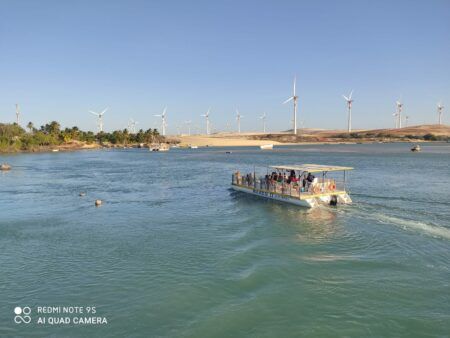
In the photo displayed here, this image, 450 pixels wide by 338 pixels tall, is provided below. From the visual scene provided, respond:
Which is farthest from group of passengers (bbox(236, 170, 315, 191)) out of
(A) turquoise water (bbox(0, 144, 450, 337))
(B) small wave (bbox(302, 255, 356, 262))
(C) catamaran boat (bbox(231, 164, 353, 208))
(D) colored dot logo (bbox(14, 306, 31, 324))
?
(D) colored dot logo (bbox(14, 306, 31, 324))

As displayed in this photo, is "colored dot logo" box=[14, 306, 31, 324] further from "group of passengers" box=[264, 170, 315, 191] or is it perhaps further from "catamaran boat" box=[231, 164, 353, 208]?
"group of passengers" box=[264, 170, 315, 191]

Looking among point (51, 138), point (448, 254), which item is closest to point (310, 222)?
point (448, 254)

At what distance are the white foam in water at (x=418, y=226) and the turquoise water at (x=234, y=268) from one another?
80 mm

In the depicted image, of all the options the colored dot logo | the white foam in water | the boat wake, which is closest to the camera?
the colored dot logo

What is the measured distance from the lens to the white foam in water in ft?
93.2

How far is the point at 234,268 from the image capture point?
22047 millimetres

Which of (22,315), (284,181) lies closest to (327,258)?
(22,315)

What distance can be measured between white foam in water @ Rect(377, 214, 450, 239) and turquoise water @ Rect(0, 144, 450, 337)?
0.26 feet

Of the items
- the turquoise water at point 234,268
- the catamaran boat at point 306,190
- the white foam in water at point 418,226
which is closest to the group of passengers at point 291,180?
the catamaran boat at point 306,190

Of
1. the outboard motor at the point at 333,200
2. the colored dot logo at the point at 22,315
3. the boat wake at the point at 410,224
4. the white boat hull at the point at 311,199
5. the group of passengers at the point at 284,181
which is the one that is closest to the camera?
the colored dot logo at the point at 22,315

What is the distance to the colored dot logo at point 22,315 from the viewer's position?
16750mm

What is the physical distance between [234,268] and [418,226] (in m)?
16.3

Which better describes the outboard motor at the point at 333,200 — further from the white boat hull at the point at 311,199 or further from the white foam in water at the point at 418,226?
the white foam in water at the point at 418,226

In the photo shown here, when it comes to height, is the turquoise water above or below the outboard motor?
below
